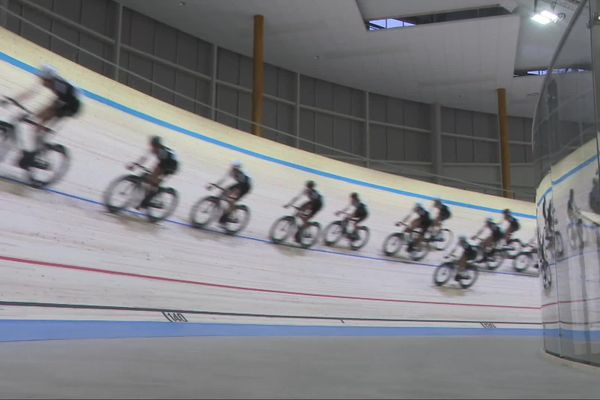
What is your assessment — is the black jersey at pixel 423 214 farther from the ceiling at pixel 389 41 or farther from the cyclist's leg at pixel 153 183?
the cyclist's leg at pixel 153 183

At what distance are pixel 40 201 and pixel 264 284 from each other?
3854mm

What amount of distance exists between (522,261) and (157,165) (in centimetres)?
932

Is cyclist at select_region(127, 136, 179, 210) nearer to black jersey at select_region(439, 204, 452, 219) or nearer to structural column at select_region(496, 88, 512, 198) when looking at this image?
black jersey at select_region(439, 204, 452, 219)

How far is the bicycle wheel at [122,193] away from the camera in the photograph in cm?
736

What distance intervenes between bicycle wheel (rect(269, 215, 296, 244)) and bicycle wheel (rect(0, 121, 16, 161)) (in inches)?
173

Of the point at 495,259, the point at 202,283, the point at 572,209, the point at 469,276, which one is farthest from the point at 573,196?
the point at 495,259

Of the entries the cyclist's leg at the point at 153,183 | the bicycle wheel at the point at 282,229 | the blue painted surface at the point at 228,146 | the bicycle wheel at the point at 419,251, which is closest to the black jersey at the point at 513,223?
the blue painted surface at the point at 228,146

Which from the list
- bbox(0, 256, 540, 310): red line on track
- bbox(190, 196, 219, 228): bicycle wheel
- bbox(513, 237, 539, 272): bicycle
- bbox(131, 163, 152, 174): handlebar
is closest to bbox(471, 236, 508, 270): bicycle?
bbox(513, 237, 539, 272): bicycle

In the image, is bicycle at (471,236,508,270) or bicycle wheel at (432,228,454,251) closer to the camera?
bicycle wheel at (432,228,454,251)

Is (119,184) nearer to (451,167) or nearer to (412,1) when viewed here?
(412,1)

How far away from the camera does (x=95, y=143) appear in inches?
285

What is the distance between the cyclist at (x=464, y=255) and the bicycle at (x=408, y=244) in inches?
37.7

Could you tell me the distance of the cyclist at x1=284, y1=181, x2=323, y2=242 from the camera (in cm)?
1027

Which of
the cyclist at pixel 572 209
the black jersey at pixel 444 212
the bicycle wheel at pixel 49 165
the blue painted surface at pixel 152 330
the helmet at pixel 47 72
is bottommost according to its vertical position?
the blue painted surface at pixel 152 330
